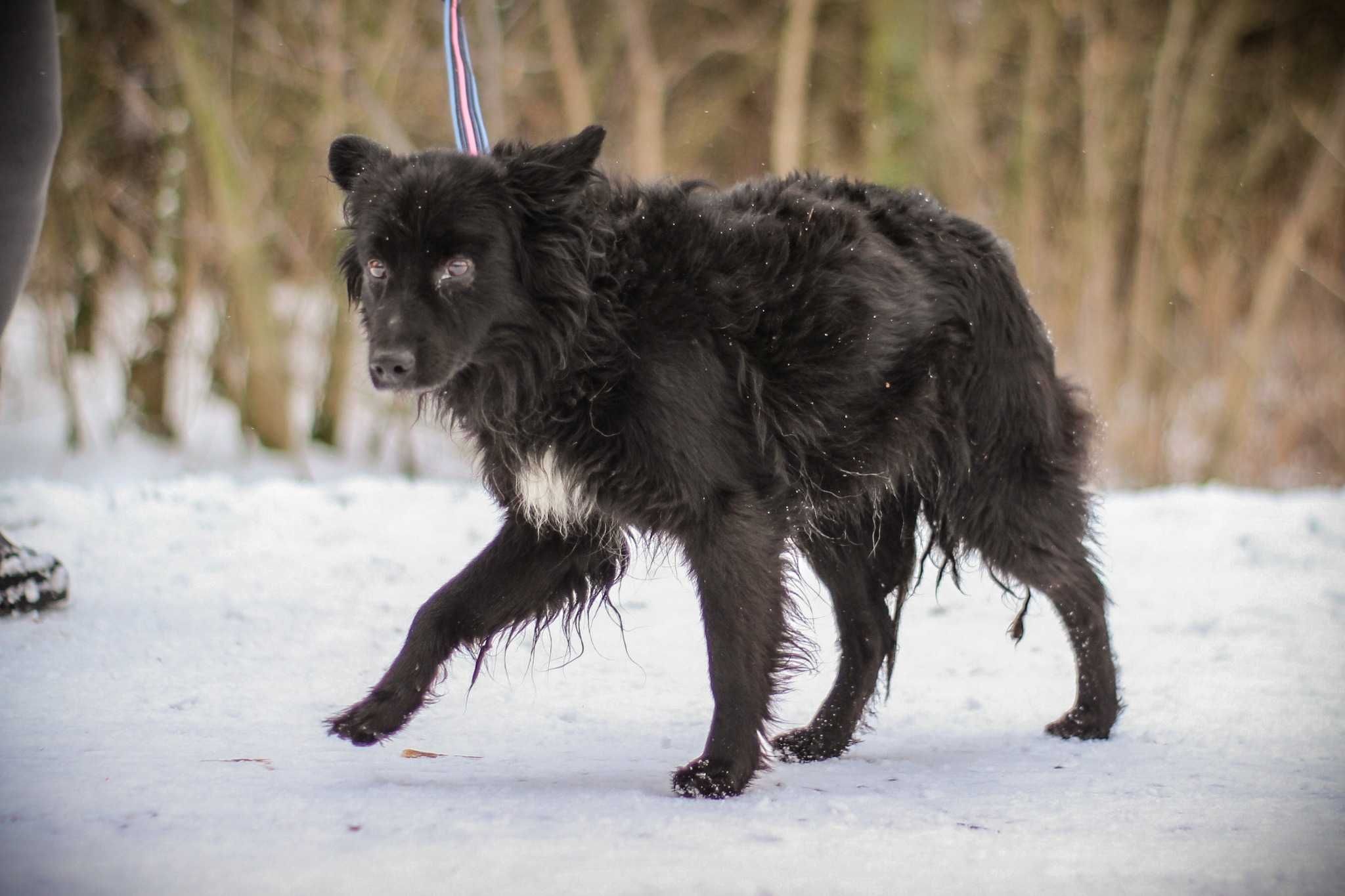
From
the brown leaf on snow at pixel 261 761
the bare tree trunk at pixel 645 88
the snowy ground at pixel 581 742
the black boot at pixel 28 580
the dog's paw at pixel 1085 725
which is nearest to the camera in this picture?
the snowy ground at pixel 581 742

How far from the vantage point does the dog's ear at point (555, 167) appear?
327 centimetres

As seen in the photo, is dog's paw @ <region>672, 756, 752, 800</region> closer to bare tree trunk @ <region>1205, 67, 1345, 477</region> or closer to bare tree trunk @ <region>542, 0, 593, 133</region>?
bare tree trunk @ <region>542, 0, 593, 133</region>

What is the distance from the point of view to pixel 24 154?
400cm

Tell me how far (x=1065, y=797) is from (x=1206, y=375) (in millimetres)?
14447

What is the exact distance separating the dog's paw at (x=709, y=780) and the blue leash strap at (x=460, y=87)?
2031mm

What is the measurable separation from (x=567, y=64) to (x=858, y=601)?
9602 millimetres

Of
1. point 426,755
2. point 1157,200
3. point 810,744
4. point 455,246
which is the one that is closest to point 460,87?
point 455,246

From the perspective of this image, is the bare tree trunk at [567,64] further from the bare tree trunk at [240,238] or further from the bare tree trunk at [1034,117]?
the bare tree trunk at [1034,117]

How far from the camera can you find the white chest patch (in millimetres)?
3270

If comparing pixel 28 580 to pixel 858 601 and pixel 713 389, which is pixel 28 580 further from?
pixel 858 601

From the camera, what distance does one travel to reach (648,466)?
3141 mm

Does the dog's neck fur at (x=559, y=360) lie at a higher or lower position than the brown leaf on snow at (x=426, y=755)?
higher

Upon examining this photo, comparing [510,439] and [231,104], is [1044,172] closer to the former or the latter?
[231,104]

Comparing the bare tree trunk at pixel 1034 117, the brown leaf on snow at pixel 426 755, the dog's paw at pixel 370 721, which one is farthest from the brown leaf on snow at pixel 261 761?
the bare tree trunk at pixel 1034 117
